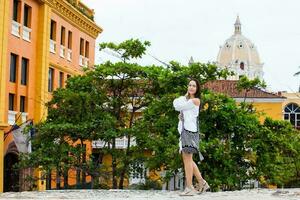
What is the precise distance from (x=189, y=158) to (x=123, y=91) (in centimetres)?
1299

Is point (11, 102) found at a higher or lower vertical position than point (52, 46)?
lower

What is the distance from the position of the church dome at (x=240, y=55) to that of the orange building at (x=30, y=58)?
338 feet

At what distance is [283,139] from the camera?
947 inches

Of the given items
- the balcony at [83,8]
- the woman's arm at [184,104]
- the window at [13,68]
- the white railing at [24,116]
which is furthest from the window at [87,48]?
the woman's arm at [184,104]

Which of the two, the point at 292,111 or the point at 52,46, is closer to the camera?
the point at 52,46

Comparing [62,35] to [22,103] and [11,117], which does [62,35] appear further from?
[11,117]

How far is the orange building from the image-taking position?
98.7 feet

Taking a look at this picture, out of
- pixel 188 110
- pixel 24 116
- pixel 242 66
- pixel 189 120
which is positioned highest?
pixel 242 66

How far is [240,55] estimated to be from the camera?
470 ft

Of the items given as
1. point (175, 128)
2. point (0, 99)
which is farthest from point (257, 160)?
point (0, 99)

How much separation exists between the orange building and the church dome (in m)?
103

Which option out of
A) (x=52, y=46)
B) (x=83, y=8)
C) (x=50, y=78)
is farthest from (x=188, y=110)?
(x=83, y=8)

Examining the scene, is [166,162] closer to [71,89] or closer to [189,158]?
[71,89]

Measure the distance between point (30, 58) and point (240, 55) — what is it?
113 meters
